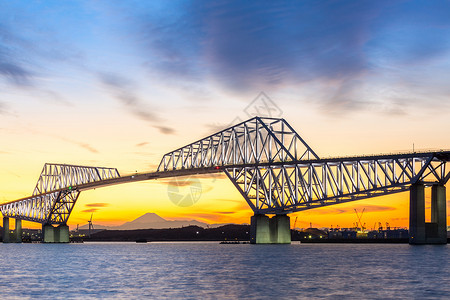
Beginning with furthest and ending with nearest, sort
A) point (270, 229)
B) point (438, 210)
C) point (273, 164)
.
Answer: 1. point (273, 164)
2. point (270, 229)
3. point (438, 210)

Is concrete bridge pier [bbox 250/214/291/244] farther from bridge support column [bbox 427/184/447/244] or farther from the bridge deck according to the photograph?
bridge support column [bbox 427/184/447/244]

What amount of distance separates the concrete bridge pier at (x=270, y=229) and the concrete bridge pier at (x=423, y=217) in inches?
1424

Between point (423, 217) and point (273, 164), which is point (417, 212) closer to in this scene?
point (423, 217)

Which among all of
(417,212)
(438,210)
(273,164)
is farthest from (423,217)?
(273,164)

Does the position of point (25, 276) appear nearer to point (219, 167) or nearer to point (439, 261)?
point (439, 261)

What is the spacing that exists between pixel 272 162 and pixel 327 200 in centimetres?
1927

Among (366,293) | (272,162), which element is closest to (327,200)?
(272,162)

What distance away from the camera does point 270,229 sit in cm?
14988

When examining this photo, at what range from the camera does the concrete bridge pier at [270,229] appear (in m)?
148

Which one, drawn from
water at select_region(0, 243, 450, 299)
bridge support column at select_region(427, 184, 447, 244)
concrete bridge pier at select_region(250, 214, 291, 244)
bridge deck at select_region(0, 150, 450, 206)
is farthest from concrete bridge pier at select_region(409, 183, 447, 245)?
water at select_region(0, 243, 450, 299)

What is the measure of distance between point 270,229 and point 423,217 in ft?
143

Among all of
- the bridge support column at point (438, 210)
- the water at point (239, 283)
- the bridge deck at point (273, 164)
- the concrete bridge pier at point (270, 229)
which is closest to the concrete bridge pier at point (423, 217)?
the bridge support column at point (438, 210)

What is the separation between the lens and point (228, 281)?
55.8m

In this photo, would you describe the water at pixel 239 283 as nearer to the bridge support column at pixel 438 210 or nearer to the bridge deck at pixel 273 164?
the bridge support column at pixel 438 210
